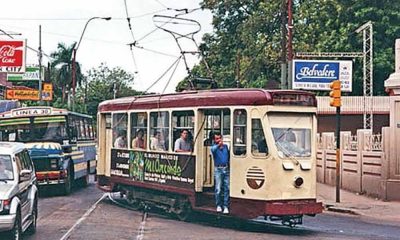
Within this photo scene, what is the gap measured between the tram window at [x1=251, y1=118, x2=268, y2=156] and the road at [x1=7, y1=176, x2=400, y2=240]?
5.68 ft

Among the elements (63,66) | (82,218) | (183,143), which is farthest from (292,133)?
(63,66)

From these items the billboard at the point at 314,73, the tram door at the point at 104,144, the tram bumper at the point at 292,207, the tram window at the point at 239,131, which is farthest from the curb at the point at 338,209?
the billboard at the point at 314,73

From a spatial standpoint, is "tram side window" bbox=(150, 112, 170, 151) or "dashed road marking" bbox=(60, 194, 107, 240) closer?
"dashed road marking" bbox=(60, 194, 107, 240)

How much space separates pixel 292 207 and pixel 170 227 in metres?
2.80

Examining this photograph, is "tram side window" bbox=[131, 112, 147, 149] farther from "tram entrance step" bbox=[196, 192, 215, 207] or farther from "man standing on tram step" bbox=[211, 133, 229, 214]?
"man standing on tram step" bbox=[211, 133, 229, 214]

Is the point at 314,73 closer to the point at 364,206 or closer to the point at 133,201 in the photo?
the point at 364,206

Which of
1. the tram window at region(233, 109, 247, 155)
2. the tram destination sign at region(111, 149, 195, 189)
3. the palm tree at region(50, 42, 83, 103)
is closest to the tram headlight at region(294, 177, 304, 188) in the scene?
the tram window at region(233, 109, 247, 155)

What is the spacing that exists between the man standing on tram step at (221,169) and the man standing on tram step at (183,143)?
126cm

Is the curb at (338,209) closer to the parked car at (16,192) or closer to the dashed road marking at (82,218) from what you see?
the dashed road marking at (82,218)

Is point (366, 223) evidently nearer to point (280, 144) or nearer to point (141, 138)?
point (280, 144)

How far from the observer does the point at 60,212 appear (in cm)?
1966

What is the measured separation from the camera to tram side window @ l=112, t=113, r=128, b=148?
21.0m

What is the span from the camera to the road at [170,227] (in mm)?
15188

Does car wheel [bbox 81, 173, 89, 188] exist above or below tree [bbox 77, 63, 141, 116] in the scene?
below
